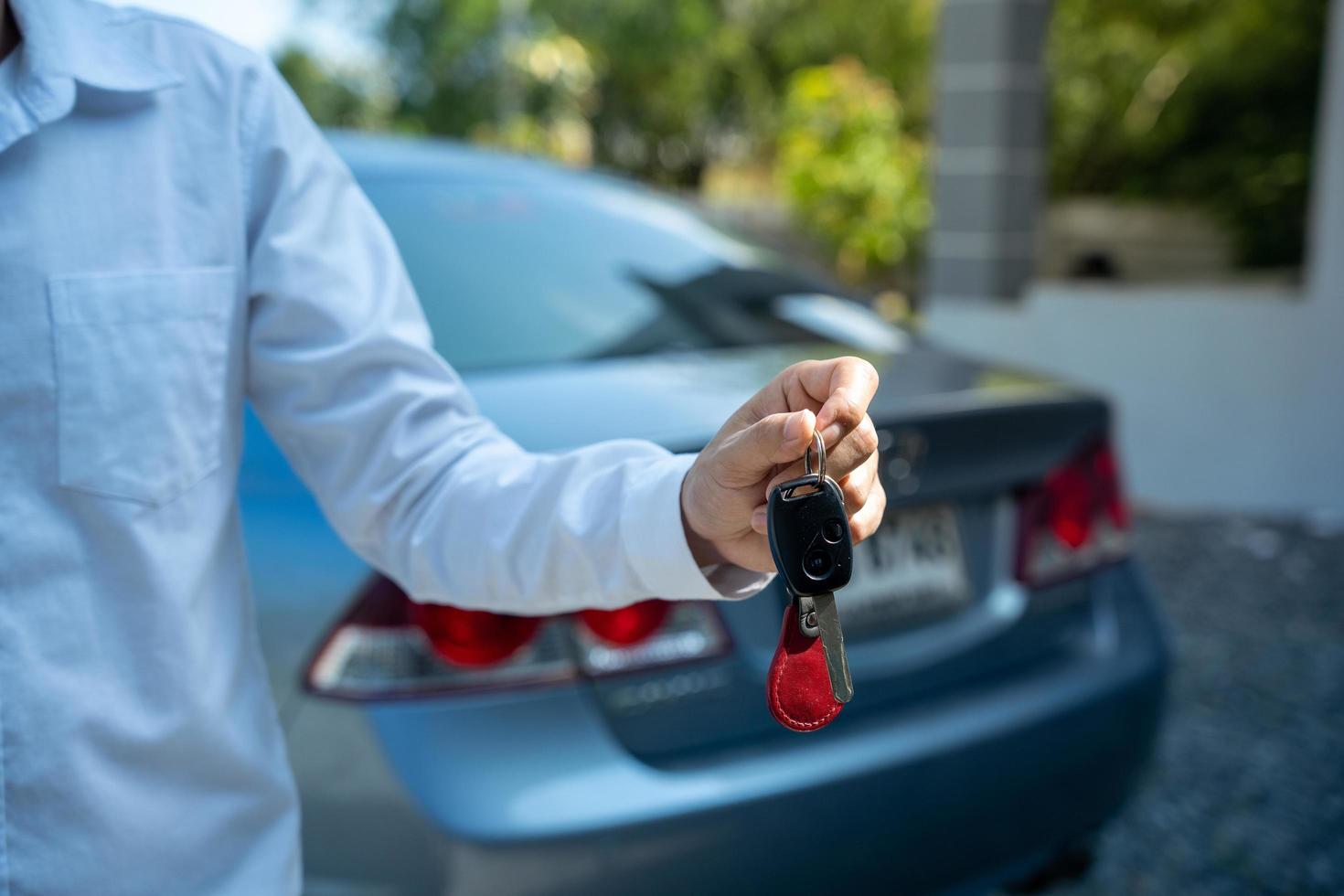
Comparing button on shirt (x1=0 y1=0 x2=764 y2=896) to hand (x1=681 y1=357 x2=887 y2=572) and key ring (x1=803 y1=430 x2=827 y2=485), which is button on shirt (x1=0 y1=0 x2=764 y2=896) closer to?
hand (x1=681 y1=357 x2=887 y2=572)

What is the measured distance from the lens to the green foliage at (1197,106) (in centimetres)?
1144

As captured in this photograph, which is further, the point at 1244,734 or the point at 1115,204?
the point at 1115,204

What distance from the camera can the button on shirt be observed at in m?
0.99

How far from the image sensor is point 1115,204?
43.9ft

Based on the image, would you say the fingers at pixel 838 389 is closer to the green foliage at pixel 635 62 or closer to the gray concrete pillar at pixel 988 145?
the gray concrete pillar at pixel 988 145

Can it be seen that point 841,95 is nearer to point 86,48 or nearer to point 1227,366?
point 1227,366

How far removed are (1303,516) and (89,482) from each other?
5738mm

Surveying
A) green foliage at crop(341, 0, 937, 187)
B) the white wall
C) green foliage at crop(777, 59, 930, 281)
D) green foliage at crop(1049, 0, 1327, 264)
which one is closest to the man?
the white wall

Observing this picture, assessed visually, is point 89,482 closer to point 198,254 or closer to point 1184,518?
point 198,254

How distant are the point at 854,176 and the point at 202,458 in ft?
34.8

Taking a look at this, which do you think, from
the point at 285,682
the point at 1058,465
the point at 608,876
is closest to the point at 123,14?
the point at 285,682

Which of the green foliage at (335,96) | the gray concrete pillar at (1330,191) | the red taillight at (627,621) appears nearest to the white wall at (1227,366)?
the gray concrete pillar at (1330,191)

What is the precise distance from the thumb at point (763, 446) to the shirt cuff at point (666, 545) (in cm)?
8

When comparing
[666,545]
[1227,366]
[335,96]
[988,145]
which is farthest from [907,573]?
[335,96]
